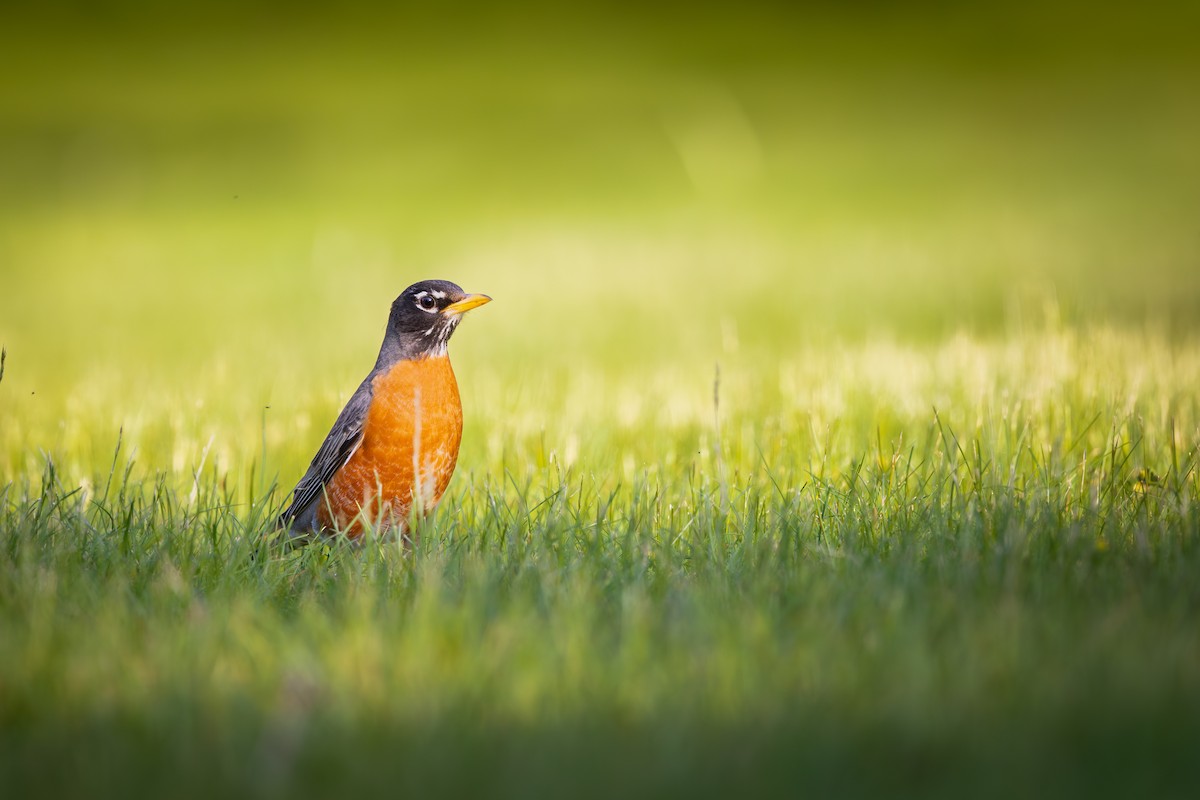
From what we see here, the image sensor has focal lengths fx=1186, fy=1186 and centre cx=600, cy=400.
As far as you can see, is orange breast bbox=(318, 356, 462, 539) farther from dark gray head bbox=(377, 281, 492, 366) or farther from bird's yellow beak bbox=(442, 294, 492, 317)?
bird's yellow beak bbox=(442, 294, 492, 317)

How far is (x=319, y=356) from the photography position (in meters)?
11.0

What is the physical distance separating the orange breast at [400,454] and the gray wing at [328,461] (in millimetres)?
50

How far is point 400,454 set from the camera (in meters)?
5.41

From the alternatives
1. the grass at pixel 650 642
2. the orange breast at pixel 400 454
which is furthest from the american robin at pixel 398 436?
the grass at pixel 650 642

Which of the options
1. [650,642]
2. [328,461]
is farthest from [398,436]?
[650,642]

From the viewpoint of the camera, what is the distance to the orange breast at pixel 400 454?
5.40m

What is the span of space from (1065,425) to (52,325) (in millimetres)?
12979

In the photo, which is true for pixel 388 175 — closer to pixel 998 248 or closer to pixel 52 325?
pixel 52 325

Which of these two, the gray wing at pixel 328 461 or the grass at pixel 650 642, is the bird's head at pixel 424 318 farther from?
the grass at pixel 650 642

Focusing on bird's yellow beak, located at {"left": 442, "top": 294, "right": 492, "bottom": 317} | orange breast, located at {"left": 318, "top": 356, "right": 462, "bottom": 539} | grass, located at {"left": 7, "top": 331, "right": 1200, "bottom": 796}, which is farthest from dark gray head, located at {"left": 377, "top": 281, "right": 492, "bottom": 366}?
grass, located at {"left": 7, "top": 331, "right": 1200, "bottom": 796}

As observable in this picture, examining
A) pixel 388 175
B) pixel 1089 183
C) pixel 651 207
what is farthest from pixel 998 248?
pixel 388 175

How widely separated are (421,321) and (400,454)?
744 millimetres

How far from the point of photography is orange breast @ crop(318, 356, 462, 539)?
17.7ft

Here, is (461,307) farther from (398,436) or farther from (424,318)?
(398,436)
